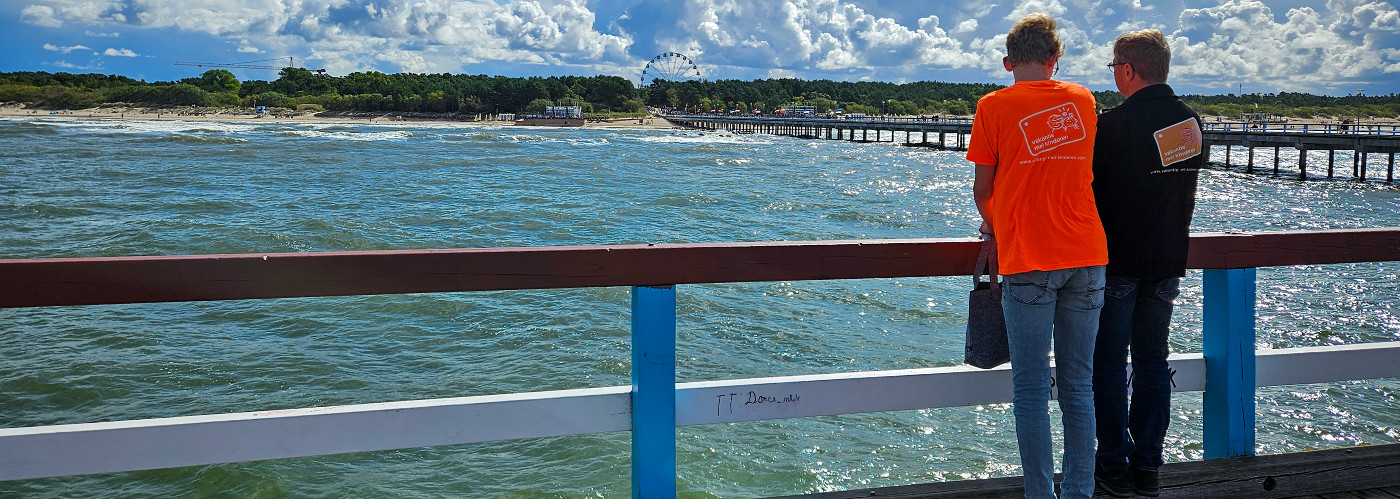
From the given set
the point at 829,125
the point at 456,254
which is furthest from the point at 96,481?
the point at 829,125

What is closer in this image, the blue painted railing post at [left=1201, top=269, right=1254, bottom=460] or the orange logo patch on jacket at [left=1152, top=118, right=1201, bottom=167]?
the orange logo patch on jacket at [left=1152, top=118, right=1201, bottom=167]

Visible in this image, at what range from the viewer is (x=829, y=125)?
103 m

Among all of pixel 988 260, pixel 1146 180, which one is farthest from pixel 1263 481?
pixel 988 260

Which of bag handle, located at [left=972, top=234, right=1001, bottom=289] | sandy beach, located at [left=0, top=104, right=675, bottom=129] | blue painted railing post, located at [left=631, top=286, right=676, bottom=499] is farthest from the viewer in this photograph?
sandy beach, located at [left=0, top=104, right=675, bottom=129]

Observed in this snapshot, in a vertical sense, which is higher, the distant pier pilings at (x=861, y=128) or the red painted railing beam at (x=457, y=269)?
the distant pier pilings at (x=861, y=128)

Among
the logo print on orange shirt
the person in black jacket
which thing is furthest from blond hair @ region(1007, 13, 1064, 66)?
the person in black jacket

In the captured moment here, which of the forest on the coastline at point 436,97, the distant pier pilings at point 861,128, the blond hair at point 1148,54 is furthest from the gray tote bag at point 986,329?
the forest on the coastline at point 436,97

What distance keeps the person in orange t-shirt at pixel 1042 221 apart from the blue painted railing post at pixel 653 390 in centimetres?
80

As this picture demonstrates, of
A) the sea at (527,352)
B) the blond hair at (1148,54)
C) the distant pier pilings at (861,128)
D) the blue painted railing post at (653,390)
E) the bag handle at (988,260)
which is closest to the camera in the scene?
the blue painted railing post at (653,390)

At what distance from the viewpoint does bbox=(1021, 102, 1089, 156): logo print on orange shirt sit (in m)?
2.48

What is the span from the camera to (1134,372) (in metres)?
2.97

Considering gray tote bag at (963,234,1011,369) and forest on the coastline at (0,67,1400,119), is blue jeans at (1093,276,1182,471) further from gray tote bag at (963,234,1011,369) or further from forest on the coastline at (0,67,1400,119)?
forest on the coastline at (0,67,1400,119)

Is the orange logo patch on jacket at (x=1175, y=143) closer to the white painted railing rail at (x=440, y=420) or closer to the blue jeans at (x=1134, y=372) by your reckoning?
the blue jeans at (x=1134, y=372)

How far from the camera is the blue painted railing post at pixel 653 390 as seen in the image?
2.47 meters
